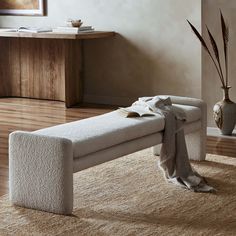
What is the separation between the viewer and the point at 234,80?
5848 millimetres

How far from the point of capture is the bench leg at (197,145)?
15.7 ft

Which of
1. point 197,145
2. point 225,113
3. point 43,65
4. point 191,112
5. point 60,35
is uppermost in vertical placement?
point 60,35

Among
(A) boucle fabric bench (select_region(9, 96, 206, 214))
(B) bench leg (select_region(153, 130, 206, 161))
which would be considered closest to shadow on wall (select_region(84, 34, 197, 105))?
(B) bench leg (select_region(153, 130, 206, 161))

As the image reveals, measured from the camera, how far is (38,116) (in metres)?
6.50

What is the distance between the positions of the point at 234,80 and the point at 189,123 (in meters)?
1.39

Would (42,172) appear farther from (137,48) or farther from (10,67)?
(10,67)

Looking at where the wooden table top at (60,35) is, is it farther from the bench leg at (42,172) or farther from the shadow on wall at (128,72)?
the bench leg at (42,172)

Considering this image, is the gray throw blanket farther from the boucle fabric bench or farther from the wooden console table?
the wooden console table

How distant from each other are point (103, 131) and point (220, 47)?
230cm

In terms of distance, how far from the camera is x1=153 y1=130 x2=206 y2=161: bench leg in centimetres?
480

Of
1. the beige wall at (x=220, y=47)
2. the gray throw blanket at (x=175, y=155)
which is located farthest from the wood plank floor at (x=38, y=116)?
the gray throw blanket at (x=175, y=155)

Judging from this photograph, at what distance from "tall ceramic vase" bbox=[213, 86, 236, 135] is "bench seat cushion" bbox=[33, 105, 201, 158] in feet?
4.73

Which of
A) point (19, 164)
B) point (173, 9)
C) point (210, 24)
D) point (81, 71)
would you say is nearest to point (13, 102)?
point (81, 71)

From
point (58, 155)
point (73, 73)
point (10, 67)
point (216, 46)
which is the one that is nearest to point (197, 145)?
point (216, 46)
